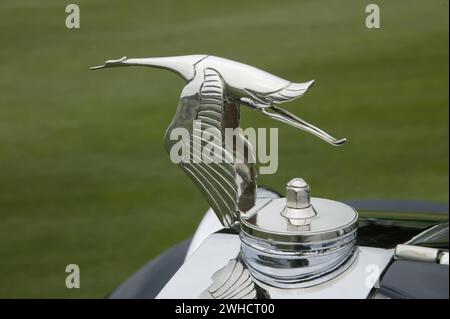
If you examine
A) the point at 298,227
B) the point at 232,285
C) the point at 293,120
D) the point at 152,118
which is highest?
the point at 293,120

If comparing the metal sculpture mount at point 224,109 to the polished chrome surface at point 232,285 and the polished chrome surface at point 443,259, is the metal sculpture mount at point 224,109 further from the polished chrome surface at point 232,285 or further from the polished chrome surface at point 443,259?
the polished chrome surface at point 443,259

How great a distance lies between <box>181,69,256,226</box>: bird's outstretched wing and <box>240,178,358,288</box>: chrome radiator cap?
0.31 feet

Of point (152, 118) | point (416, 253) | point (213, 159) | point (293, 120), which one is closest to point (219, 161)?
point (213, 159)

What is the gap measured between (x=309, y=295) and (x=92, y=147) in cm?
414

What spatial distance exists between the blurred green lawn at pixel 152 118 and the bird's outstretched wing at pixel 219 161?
216 cm

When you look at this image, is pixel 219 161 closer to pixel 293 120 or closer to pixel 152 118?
pixel 293 120

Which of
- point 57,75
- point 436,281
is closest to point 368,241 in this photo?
point 436,281

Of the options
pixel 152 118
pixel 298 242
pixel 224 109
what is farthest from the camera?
pixel 152 118

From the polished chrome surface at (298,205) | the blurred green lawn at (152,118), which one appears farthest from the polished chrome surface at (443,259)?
the blurred green lawn at (152,118)

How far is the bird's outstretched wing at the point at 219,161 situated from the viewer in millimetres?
1195

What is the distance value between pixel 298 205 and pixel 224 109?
230 mm

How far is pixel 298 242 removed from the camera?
1125 millimetres
